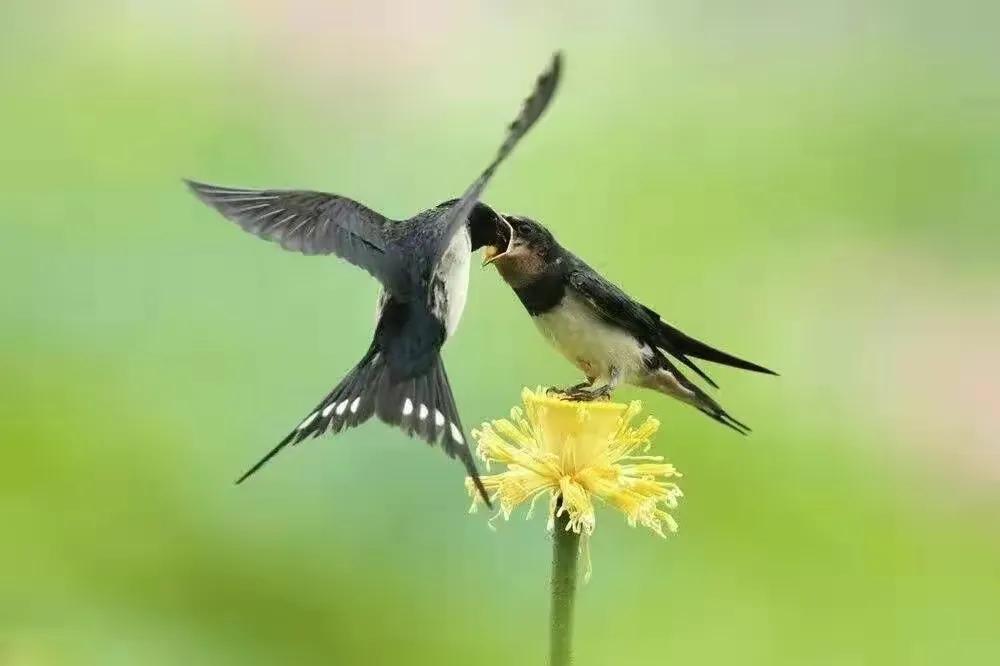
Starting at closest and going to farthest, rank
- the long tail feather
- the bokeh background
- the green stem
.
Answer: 1. the green stem
2. the long tail feather
3. the bokeh background

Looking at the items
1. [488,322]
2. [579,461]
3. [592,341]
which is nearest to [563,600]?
[579,461]

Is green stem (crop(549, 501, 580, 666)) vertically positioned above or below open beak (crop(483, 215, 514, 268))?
below

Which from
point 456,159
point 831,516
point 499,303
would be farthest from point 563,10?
point 831,516

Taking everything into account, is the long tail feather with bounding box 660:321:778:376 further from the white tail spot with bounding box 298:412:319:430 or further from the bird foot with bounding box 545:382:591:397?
the white tail spot with bounding box 298:412:319:430

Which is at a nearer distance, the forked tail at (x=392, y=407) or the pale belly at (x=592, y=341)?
the forked tail at (x=392, y=407)

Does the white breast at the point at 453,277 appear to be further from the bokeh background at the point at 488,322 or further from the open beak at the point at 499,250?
the bokeh background at the point at 488,322

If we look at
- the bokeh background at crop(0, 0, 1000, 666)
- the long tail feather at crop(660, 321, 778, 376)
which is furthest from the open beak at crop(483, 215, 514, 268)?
the bokeh background at crop(0, 0, 1000, 666)

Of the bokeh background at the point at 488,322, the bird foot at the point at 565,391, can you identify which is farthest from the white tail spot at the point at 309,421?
the bokeh background at the point at 488,322

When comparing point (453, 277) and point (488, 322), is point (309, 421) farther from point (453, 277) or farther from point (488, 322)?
point (488, 322)
